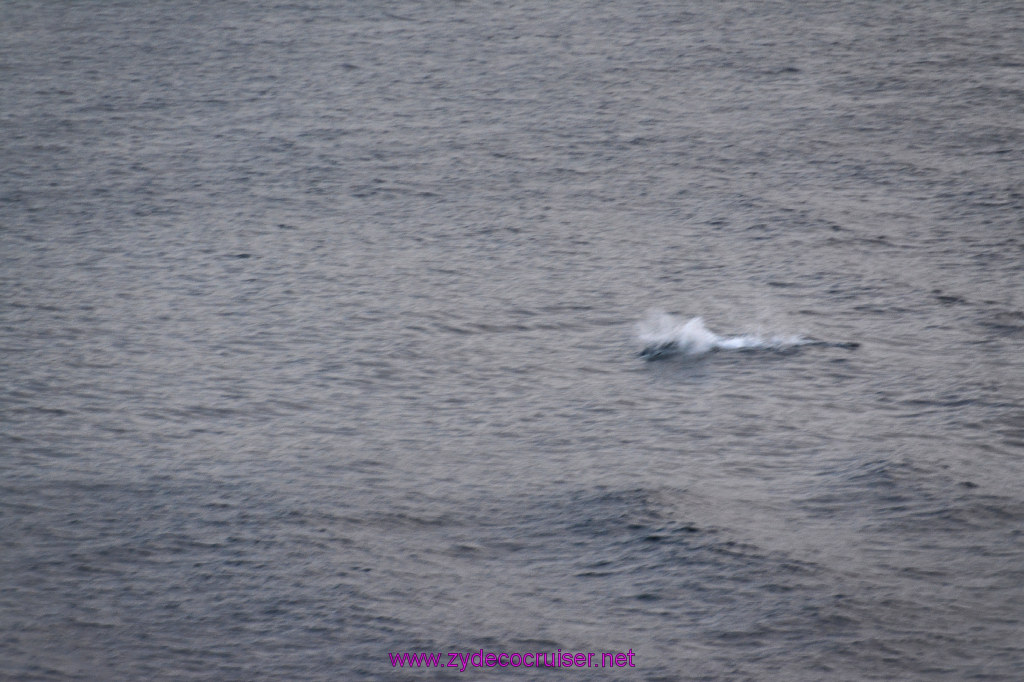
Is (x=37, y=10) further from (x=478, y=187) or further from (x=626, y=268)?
(x=626, y=268)

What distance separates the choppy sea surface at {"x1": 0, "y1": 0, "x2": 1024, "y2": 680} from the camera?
19.7 ft

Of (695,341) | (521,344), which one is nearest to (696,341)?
(695,341)

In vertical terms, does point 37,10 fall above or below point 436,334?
above

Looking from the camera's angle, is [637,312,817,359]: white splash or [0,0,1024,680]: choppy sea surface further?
[637,312,817,359]: white splash

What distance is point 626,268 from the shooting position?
973 centimetres

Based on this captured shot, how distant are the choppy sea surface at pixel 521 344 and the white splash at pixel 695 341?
0.09ft

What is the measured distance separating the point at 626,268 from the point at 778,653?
4.57m

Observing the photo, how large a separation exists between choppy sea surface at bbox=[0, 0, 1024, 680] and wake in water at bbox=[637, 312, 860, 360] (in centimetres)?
3

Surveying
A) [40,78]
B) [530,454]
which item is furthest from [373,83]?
[530,454]

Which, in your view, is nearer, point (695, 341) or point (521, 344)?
point (695, 341)

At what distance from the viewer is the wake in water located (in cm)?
848

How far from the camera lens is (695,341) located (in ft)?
28.2

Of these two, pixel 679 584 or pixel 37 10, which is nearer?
pixel 679 584

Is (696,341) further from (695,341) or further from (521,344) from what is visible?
(521,344)
